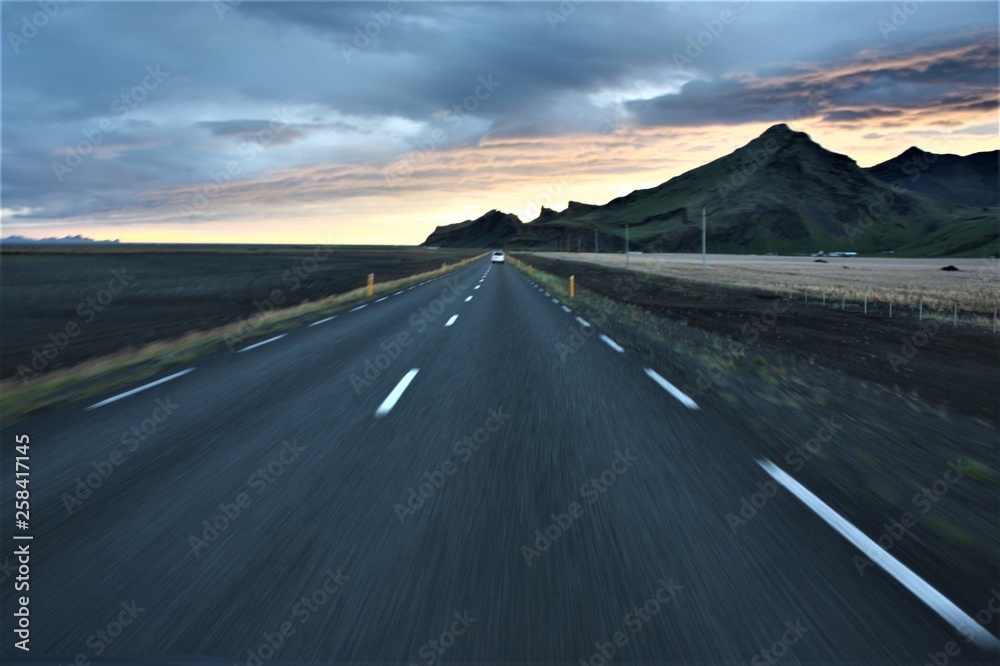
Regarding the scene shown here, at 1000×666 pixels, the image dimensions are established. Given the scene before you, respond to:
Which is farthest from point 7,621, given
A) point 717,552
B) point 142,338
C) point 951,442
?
point 142,338

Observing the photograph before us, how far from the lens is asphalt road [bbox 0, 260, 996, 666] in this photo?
2801 mm

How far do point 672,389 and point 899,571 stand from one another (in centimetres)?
484

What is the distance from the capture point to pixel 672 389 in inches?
323

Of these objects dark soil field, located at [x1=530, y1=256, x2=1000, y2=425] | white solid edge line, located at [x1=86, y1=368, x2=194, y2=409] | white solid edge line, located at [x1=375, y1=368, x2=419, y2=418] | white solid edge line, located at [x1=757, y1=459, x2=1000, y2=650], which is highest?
white solid edge line, located at [x1=86, y1=368, x2=194, y2=409]

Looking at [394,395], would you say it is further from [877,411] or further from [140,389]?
[877,411]

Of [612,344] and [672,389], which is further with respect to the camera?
[612,344]

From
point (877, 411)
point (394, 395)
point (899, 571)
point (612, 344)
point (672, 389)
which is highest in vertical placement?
point (394, 395)

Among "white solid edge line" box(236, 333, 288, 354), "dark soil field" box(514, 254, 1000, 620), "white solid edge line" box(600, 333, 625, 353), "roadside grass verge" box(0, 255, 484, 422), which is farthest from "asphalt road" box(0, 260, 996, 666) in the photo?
"white solid edge line" box(236, 333, 288, 354)

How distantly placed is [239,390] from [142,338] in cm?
907

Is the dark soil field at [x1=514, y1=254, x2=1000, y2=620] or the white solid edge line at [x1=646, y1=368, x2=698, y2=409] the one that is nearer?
the dark soil field at [x1=514, y1=254, x2=1000, y2=620]

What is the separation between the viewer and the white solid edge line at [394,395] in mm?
7035

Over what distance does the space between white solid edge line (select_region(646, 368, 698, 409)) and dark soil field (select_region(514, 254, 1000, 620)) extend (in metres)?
0.14

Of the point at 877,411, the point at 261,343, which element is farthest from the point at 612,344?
the point at 261,343

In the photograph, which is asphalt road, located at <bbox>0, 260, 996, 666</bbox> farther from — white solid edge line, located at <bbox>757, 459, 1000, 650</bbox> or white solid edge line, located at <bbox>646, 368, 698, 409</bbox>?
white solid edge line, located at <bbox>646, 368, 698, 409</bbox>
